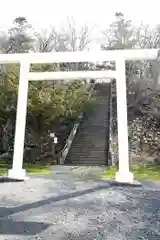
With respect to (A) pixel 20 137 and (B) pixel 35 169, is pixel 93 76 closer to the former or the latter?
(A) pixel 20 137

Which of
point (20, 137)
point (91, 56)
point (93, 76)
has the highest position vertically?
point (91, 56)

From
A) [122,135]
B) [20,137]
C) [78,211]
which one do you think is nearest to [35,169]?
[20,137]

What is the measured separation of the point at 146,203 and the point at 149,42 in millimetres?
23607

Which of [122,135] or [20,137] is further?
[20,137]

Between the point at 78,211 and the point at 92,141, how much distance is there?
1434 centimetres

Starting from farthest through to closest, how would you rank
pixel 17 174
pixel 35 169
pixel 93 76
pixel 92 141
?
pixel 92 141 < pixel 35 169 < pixel 93 76 < pixel 17 174

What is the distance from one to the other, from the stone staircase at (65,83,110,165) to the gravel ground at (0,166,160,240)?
10153 mm

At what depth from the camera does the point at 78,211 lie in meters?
5.98

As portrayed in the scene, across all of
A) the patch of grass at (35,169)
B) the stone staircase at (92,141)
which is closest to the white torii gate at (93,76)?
the patch of grass at (35,169)

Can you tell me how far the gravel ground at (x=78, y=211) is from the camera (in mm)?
4848

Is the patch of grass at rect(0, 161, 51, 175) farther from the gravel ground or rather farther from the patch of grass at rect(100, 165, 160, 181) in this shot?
the gravel ground

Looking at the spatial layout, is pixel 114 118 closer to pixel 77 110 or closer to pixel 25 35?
pixel 77 110

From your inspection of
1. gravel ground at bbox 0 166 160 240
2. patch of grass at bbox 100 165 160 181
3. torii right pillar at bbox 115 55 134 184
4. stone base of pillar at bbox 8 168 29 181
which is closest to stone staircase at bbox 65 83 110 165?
patch of grass at bbox 100 165 160 181

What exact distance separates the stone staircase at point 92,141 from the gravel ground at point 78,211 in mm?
10153
